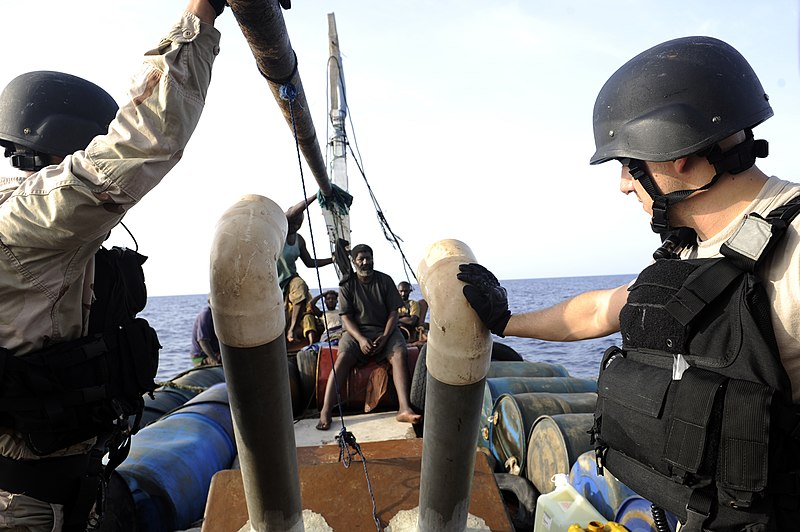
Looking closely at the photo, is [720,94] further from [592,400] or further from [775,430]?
[592,400]

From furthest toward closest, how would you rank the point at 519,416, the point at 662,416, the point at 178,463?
1. the point at 519,416
2. the point at 178,463
3. the point at 662,416

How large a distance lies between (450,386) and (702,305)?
997mm

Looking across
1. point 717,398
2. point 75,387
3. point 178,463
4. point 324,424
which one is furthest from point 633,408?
point 324,424

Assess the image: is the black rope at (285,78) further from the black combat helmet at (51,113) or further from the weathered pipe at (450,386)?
the weathered pipe at (450,386)

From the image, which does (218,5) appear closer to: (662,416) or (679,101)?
(679,101)

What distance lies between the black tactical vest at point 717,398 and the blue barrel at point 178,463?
11.3 ft

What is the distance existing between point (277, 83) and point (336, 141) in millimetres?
11856

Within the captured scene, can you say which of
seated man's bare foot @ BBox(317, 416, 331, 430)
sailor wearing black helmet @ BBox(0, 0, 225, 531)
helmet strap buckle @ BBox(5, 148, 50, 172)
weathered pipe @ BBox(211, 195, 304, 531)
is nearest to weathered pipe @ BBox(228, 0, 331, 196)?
sailor wearing black helmet @ BBox(0, 0, 225, 531)

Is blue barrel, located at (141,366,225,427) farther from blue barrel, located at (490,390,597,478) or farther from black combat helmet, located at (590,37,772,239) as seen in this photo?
black combat helmet, located at (590,37,772,239)

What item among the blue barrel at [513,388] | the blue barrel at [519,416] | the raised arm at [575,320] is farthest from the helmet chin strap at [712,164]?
the blue barrel at [513,388]

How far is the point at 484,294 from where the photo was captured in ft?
7.19

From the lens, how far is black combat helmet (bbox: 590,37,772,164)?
88.6 inches

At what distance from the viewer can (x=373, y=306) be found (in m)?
7.81

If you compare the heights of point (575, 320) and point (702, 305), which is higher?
point (702, 305)
